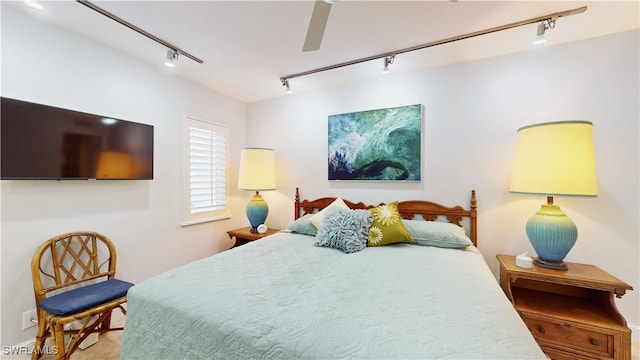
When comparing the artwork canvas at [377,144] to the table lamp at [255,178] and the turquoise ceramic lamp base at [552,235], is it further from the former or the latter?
the turquoise ceramic lamp base at [552,235]

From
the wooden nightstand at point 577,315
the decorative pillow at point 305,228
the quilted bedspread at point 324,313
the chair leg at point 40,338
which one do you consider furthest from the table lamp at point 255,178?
the wooden nightstand at point 577,315

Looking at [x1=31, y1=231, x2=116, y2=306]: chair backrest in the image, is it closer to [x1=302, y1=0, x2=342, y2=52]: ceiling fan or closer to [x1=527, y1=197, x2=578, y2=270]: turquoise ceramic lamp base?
[x1=302, y1=0, x2=342, y2=52]: ceiling fan

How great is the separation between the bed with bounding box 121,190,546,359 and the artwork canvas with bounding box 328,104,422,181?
113 cm

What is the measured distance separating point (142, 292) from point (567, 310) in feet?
9.21

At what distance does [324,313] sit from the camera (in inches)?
42.3

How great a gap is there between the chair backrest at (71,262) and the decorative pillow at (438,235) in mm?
2645

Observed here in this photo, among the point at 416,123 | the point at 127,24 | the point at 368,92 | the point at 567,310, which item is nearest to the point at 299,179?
the point at 368,92

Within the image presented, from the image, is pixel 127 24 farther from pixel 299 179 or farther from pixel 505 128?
pixel 505 128

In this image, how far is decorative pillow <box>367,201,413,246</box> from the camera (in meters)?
2.17

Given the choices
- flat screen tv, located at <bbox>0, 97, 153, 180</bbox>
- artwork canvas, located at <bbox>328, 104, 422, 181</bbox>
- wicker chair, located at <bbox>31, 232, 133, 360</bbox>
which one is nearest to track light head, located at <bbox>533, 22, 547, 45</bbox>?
artwork canvas, located at <bbox>328, 104, 422, 181</bbox>

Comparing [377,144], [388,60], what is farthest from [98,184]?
[388,60]

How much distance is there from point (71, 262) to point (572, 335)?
375cm

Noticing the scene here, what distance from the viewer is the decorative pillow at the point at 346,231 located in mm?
2090

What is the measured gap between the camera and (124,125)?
7.45ft
